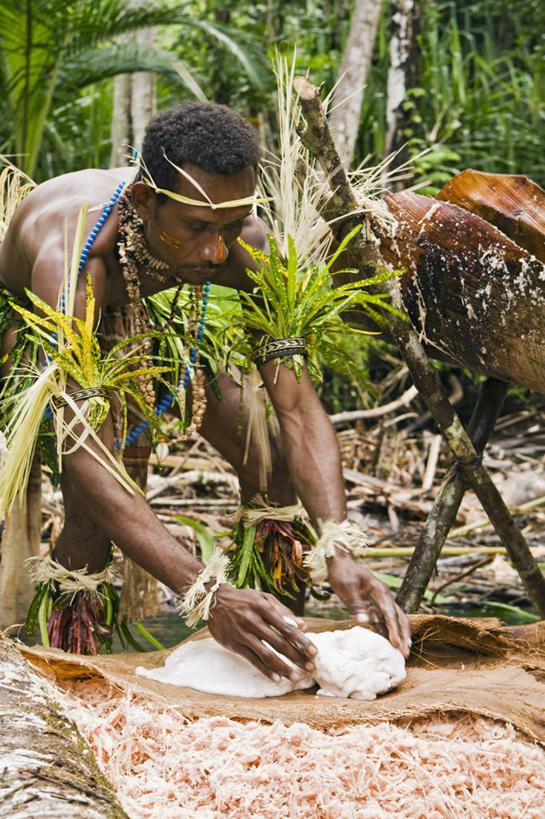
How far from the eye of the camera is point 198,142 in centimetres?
220

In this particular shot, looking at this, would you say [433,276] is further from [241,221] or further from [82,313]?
[82,313]

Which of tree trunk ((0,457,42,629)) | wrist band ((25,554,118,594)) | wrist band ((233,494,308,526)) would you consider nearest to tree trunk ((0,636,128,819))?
wrist band ((25,554,118,594))

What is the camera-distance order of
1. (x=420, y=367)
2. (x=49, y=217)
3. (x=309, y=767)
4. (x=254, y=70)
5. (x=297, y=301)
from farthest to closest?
(x=254, y=70)
(x=420, y=367)
(x=297, y=301)
(x=49, y=217)
(x=309, y=767)

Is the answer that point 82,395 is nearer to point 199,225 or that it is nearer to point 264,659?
point 199,225

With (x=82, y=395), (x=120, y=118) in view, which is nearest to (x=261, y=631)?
(x=82, y=395)

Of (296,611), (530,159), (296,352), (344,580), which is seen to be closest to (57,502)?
(296,611)

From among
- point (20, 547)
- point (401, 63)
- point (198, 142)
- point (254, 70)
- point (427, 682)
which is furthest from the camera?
point (401, 63)

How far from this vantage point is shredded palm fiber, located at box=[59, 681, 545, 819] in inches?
58.7

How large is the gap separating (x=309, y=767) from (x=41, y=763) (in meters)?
0.54

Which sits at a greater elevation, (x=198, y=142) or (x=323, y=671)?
(x=198, y=142)

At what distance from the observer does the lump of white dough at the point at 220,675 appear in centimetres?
204

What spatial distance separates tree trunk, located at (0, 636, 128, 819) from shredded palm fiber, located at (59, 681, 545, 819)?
0.15 m

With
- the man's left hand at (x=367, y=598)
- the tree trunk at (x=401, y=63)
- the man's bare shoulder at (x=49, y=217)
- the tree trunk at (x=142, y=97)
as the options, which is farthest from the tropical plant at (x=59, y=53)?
the man's left hand at (x=367, y=598)

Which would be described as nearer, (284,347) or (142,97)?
(284,347)
